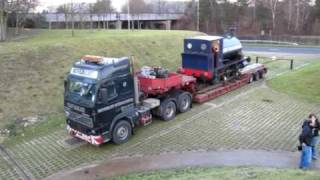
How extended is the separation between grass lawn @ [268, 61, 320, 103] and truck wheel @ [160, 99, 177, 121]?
6.85 meters

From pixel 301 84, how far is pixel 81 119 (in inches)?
515

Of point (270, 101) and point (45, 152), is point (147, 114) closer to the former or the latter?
point (45, 152)

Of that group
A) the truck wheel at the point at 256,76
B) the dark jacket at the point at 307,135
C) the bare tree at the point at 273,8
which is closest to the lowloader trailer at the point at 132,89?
the truck wheel at the point at 256,76

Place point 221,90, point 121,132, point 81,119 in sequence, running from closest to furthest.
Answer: point 81,119 → point 121,132 → point 221,90

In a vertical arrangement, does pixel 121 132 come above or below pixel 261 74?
below

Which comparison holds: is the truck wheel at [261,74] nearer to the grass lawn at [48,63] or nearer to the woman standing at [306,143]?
the grass lawn at [48,63]

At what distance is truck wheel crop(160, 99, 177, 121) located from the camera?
15196 millimetres

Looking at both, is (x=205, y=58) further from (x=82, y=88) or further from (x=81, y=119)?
(x=81, y=119)

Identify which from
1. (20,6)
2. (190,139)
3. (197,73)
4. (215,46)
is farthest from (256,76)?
(20,6)

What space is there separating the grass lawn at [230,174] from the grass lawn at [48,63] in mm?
7295

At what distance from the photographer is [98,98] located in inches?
470

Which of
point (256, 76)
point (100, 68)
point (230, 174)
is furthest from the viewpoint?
point (256, 76)

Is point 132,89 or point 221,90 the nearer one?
point 132,89

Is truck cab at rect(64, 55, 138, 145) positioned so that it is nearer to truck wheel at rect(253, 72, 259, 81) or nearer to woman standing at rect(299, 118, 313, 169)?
woman standing at rect(299, 118, 313, 169)
